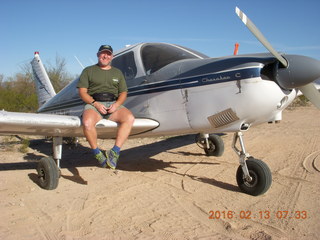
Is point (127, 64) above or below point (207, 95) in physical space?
above

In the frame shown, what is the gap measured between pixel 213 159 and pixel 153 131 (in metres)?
2.18

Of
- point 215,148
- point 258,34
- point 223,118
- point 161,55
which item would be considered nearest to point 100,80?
point 161,55

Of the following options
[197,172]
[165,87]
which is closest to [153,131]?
[165,87]

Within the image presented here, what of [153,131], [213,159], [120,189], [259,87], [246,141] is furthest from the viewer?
[246,141]

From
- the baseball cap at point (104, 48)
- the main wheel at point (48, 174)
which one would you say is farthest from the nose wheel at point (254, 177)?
the main wheel at point (48, 174)

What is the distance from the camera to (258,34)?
3449 millimetres

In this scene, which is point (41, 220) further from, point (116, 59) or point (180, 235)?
point (116, 59)

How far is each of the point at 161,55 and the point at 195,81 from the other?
→ 1061 millimetres

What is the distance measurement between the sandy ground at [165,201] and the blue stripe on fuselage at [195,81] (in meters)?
1.51

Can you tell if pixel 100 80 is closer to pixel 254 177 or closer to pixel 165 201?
pixel 165 201

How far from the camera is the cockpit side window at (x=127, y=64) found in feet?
15.7

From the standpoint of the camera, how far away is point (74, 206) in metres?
3.60

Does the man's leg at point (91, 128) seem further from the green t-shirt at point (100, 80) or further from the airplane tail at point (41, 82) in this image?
the airplane tail at point (41, 82)
